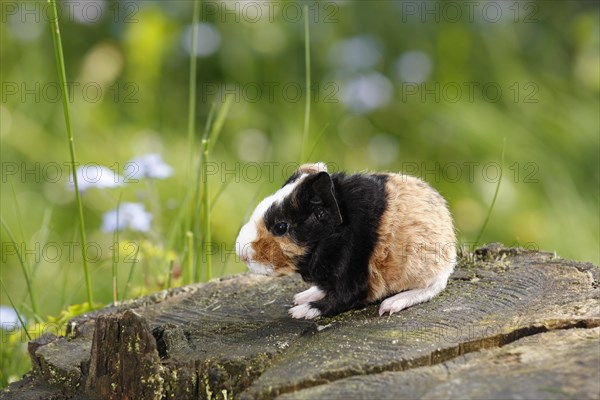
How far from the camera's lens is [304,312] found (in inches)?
132

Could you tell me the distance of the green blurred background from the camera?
6.71m

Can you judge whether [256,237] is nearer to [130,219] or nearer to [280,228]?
[280,228]

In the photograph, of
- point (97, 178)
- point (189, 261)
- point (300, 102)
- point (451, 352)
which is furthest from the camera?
point (300, 102)

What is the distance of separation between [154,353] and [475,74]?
17.9 ft

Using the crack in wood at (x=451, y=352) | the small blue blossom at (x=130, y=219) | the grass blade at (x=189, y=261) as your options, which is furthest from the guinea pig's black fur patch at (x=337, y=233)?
the small blue blossom at (x=130, y=219)

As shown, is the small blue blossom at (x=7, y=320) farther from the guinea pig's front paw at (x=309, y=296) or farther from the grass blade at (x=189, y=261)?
the guinea pig's front paw at (x=309, y=296)

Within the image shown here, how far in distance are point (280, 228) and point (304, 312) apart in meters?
0.35

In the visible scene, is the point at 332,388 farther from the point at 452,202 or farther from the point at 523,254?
the point at 452,202

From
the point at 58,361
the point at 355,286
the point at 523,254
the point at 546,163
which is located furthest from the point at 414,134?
the point at 58,361

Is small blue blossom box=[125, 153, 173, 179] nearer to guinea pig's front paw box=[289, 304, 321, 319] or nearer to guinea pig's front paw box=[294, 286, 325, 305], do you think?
guinea pig's front paw box=[294, 286, 325, 305]

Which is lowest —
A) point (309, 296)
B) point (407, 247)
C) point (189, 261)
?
point (189, 261)

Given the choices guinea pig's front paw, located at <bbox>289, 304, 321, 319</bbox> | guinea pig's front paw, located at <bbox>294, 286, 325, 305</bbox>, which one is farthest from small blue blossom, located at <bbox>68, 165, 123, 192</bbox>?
guinea pig's front paw, located at <bbox>289, 304, 321, 319</bbox>

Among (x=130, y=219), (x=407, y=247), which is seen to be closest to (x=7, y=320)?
(x=130, y=219)

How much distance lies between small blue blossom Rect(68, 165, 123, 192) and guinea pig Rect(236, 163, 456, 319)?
123 cm
